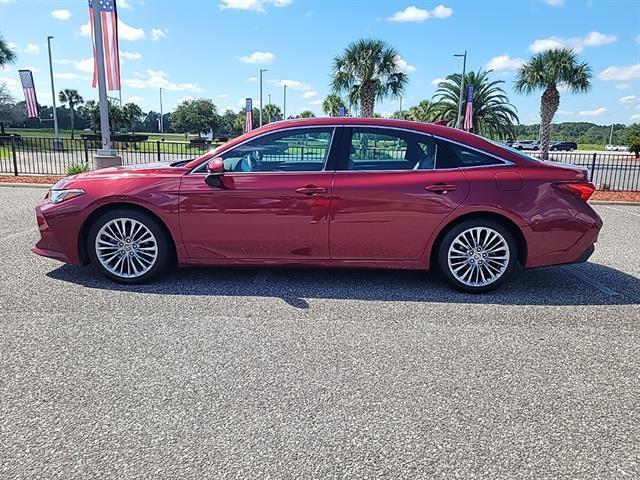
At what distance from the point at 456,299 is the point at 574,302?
1.05 m

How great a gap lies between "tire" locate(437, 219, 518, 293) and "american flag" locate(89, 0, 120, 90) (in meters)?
10.4

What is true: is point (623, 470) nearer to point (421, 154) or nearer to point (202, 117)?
point (421, 154)

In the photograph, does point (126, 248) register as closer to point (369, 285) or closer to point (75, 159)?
point (369, 285)

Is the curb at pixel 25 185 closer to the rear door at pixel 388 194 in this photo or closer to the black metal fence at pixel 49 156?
the black metal fence at pixel 49 156

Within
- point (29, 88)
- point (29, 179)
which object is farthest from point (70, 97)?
point (29, 179)

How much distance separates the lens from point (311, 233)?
4.34 meters

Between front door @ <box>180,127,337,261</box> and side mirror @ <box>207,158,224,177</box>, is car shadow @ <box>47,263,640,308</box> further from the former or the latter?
side mirror @ <box>207,158,224,177</box>

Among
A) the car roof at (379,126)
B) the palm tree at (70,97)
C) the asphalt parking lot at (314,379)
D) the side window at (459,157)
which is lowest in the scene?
the asphalt parking lot at (314,379)

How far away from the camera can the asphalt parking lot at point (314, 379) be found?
85.4 inches

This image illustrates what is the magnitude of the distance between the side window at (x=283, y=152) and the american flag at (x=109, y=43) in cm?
897

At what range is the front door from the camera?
4297 millimetres

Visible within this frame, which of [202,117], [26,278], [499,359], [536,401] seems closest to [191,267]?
[26,278]

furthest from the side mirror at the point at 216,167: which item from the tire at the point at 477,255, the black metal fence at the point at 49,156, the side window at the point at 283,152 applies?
the black metal fence at the point at 49,156

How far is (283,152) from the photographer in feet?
14.6
